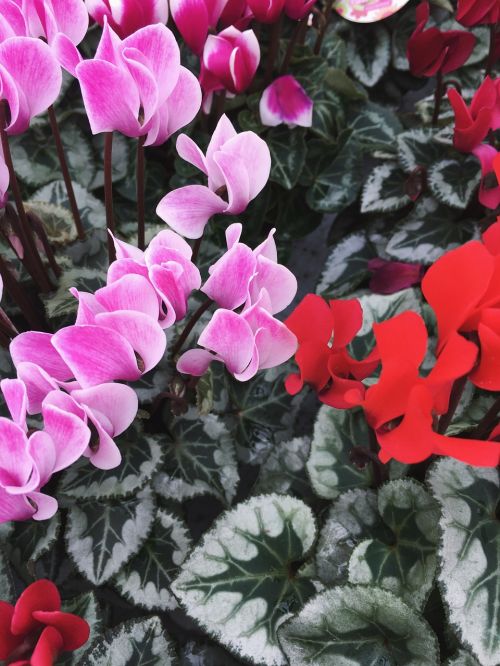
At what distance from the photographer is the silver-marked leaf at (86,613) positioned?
2.12 feet

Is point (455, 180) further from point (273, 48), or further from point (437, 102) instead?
point (273, 48)

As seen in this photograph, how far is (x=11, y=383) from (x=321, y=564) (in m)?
0.36

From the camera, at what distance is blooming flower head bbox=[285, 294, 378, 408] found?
538 millimetres

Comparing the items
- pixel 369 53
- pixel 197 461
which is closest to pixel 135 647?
pixel 197 461

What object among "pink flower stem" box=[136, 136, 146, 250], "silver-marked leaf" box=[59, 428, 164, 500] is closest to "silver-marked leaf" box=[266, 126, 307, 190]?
"pink flower stem" box=[136, 136, 146, 250]

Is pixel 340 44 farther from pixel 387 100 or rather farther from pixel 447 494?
pixel 447 494

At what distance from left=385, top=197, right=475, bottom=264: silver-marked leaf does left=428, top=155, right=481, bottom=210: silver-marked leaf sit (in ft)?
0.13

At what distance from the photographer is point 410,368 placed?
454 mm

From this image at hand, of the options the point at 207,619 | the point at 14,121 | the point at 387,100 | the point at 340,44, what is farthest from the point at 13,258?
the point at 387,100

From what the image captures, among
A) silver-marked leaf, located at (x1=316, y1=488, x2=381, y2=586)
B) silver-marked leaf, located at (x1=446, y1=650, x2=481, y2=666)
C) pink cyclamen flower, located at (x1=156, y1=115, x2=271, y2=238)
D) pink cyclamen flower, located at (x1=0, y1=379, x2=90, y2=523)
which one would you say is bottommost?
silver-marked leaf, located at (x1=446, y1=650, x2=481, y2=666)

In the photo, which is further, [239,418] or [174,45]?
[239,418]

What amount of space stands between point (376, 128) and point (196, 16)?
507 mm

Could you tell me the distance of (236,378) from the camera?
1.88 ft

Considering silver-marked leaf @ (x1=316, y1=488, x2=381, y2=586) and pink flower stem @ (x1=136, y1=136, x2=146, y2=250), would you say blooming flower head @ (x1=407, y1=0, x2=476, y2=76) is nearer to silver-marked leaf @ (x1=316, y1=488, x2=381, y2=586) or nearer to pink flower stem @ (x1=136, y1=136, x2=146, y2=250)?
pink flower stem @ (x1=136, y1=136, x2=146, y2=250)
